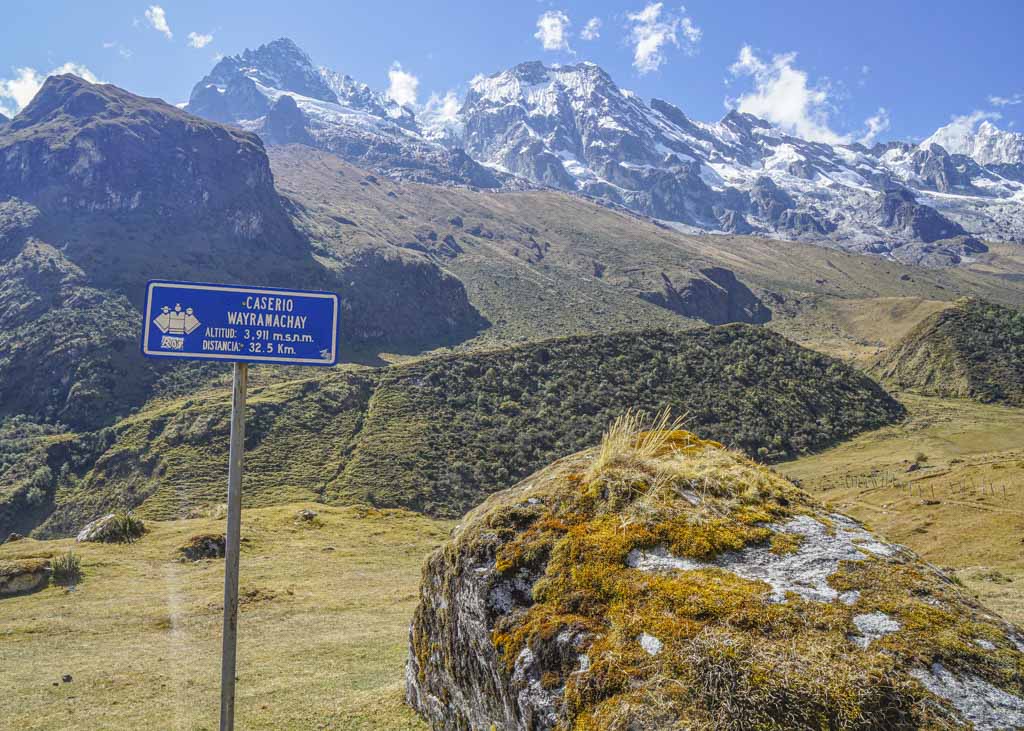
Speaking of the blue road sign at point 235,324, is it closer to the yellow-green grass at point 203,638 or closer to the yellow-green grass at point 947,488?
the yellow-green grass at point 203,638

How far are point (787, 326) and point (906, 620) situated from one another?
553ft

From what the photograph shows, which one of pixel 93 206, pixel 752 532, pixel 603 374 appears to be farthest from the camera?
pixel 93 206

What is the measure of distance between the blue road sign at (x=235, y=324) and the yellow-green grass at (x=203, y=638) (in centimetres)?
568

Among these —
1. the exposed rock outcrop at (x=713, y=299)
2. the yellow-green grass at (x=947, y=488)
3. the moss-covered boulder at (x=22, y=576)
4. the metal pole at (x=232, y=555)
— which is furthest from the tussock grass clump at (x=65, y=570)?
the exposed rock outcrop at (x=713, y=299)

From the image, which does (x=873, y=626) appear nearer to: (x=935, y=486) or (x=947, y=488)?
(x=947, y=488)

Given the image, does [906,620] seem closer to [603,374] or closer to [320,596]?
[320,596]

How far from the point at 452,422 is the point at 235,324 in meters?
54.7

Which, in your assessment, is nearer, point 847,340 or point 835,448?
point 835,448

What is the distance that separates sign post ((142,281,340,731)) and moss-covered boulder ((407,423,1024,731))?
240 cm

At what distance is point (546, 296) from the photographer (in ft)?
529

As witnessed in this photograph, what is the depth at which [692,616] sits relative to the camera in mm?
4531

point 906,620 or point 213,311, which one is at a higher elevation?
point 213,311

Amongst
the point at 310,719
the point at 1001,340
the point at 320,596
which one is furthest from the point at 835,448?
the point at 310,719

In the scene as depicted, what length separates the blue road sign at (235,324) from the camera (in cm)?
471
